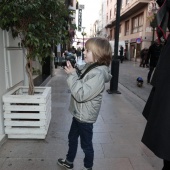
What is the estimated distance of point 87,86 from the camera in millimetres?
2180

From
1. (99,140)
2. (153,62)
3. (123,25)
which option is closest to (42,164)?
(99,140)

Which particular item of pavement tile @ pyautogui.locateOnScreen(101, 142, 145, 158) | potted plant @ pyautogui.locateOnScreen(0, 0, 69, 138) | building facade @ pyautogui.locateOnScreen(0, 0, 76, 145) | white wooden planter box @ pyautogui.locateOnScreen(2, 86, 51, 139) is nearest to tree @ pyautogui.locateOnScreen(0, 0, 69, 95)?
potted plant @ pyautogui.locateOnScreen(0, 0, 69, 138)

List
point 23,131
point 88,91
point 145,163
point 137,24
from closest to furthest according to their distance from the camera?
point 88,91
point 145,163
point 23,131
point 137,24

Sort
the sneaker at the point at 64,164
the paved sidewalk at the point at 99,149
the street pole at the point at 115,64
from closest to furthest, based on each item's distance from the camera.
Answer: the sneaker at the point at 64,164, the paved sidewalk at the point at 99,149, the street pole at the point at 115,64

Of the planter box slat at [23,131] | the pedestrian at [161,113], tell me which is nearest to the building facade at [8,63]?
the planter box slat at [23,131]

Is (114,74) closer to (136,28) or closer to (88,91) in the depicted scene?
(88,91)

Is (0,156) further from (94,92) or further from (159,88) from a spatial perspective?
(159,88)

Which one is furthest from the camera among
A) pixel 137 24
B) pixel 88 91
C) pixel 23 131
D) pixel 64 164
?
pixel 137 24

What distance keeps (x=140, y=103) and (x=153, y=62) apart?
10.2 ft

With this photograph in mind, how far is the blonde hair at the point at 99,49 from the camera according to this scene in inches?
88.2

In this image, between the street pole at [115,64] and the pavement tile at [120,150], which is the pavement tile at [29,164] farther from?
the street pole at [115,64]

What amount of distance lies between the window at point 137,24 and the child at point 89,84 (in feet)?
81.2

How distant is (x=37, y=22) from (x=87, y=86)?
143 cm

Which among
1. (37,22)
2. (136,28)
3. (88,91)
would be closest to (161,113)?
(88,91)
